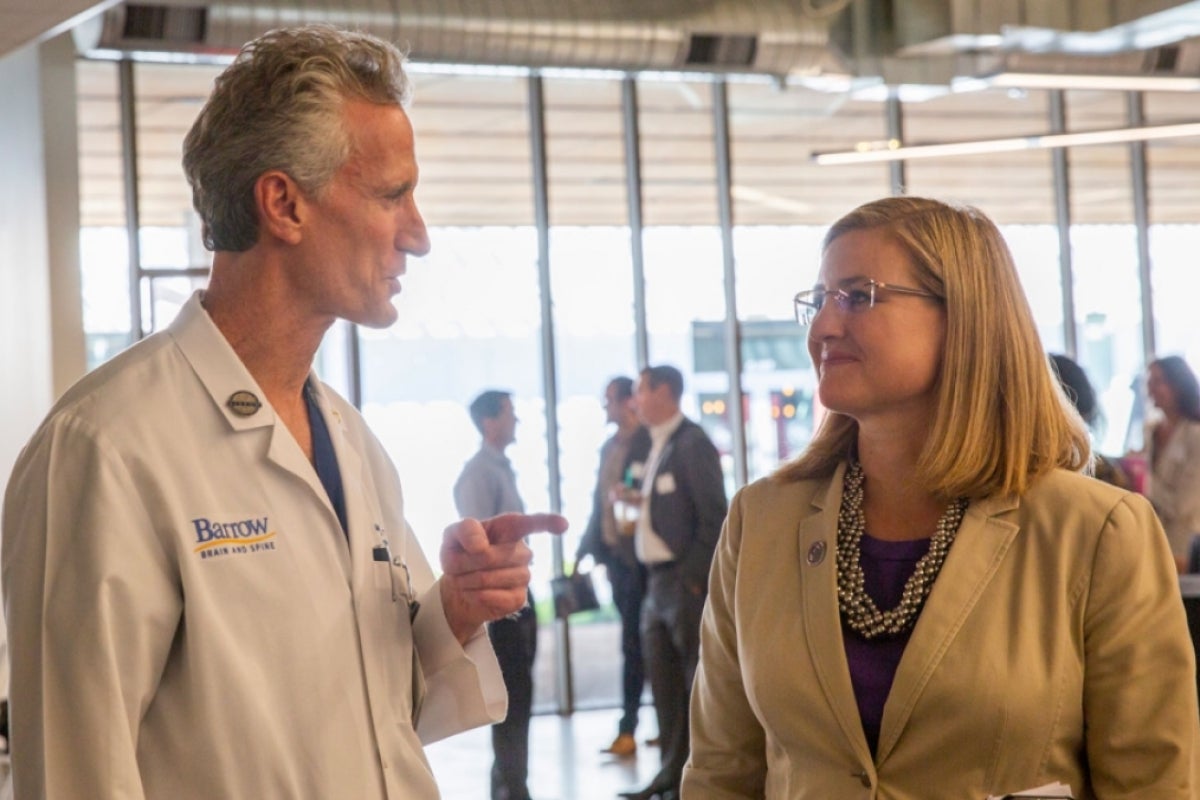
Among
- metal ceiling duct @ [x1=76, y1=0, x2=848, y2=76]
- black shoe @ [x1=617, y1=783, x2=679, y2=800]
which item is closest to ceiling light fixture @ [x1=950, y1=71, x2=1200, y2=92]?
metal ceiling duct @ [x1=76, y1=0, x2=848, y2=76]

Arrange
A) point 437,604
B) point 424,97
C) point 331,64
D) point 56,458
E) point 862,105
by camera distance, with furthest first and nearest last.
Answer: point 862,105 → point 424,97 → point 437,604 → point 331,64 → point 56,458

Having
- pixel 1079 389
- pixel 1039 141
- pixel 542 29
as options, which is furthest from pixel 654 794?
pixel 542 29

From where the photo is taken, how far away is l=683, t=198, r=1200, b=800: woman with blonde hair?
1.89m

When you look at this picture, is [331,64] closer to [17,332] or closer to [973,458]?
[973,458]

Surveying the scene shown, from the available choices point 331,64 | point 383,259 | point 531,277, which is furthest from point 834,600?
point 531,277

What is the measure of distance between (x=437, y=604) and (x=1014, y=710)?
0.78 metres

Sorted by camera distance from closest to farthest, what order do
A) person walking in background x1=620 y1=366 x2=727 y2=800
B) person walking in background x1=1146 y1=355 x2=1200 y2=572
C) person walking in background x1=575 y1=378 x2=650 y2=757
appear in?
person walking in background x1=1146 y1=355 x2=1200 y2=572 → person walking in background x1=620 y1=366 x2=727 y2=800 → person walking in background x1=575 y1=378 x2=650 y2=757

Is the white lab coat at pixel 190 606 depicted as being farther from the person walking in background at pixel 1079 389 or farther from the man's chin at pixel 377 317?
the person walking in background at pixel 1079 389

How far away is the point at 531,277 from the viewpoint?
10203mm

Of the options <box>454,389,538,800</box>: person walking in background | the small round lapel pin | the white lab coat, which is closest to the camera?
the white lab coat

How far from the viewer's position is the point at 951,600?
194 centimetres

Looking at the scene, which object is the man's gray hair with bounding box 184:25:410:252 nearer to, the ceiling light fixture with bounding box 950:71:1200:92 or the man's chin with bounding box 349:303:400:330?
the man's chin with bounding box 349:303:400:330

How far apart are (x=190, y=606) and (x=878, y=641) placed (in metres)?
0.94

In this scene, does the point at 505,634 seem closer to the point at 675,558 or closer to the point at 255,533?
the point at 675,558
